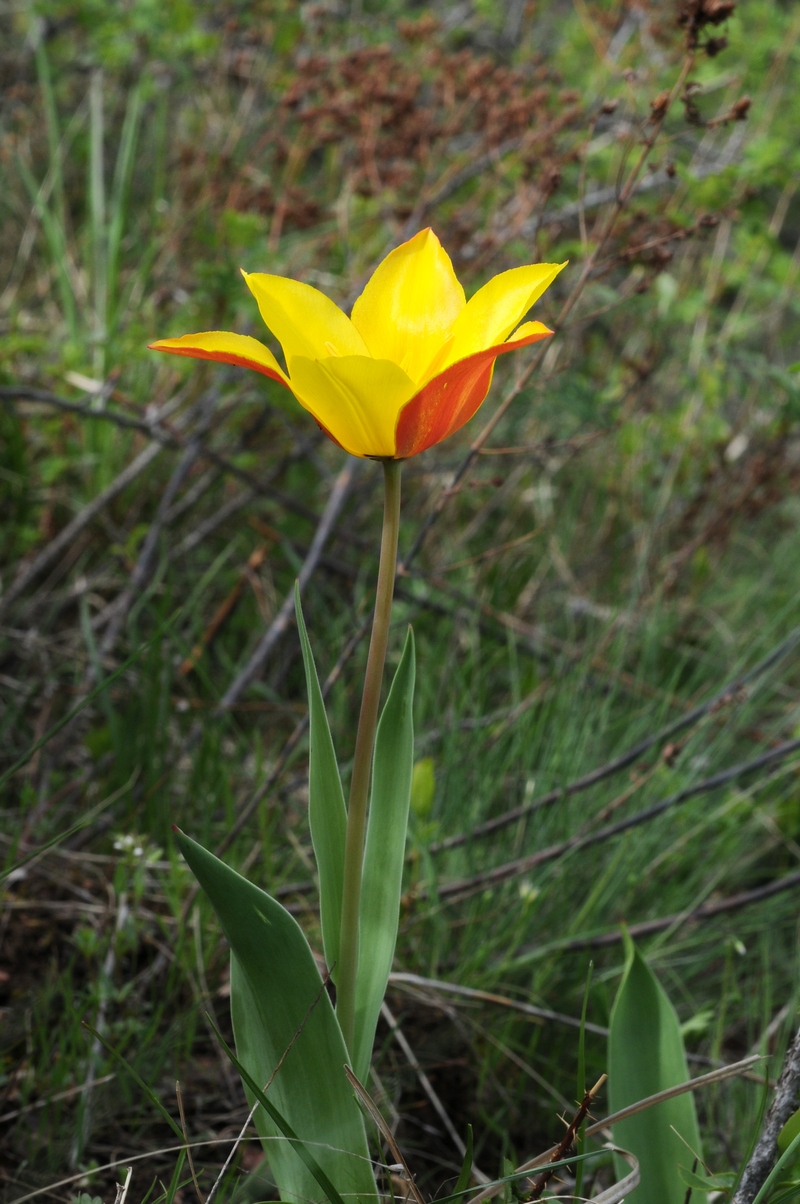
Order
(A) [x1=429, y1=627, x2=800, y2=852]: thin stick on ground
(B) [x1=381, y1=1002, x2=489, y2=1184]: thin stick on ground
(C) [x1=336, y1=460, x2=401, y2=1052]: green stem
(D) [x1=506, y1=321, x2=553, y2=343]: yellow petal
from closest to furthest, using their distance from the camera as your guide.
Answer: (D) [x1=506, y1=321, x2=553, y2=343]: yellow petal → (C) [x1=336, y1=460, x2=401, y2=1052]: green stem → (B) [x1=381, y1=1002, x2=489, y2=1184]: thin stick on ground → (A) [x1=429, y1=627, x2=800, y2=852]: thin stick on ground

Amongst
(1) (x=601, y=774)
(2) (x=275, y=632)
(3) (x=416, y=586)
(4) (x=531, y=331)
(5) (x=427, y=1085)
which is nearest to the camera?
(4) (x=531, y=331)

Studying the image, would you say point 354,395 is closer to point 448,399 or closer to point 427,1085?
point 448,399

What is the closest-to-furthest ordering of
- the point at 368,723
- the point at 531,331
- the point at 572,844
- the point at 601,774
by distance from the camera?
the point at 531,331 < the point at 368,723 < the point at 572,844 < the point at 601,774

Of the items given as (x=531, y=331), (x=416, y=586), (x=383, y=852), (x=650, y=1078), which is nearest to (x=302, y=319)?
(x=531, y=331)

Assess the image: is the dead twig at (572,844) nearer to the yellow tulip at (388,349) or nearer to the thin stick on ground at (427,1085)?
the thin stick on ground at (427,1085)

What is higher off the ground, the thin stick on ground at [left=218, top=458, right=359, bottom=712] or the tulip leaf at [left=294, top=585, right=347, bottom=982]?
the thin stick on ground at [left=218, top=458, right=359, bottom=712]

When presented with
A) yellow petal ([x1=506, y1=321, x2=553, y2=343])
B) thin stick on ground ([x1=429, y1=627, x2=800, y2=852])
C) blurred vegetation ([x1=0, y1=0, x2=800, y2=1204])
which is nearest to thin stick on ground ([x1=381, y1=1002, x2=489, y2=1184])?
blurred vegetation ([x1=0, y1=0, x2=800, y2=1204])

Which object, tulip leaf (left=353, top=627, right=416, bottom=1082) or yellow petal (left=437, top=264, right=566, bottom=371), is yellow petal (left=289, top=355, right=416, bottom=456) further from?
tulip leaf (left=353, top=627, right=416, bottom=1082)
